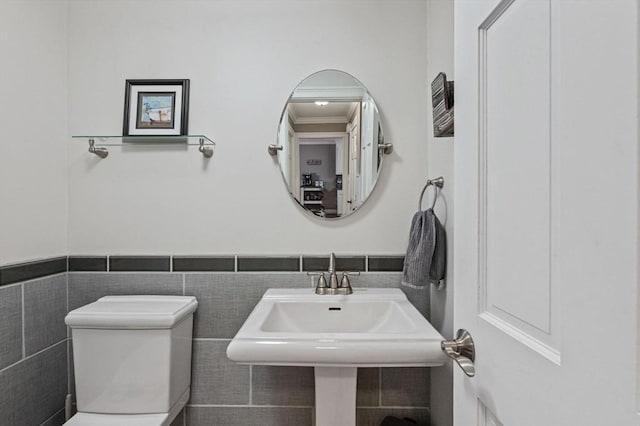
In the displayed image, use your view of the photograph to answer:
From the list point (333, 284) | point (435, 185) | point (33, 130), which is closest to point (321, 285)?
point (333, 284)

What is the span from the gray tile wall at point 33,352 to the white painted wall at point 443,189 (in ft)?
5.02

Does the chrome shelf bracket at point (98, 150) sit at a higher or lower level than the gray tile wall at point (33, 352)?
higher

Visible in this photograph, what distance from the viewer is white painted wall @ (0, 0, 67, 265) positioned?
4.26 feet

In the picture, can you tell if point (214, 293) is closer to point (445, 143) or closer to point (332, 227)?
Result: point (332, 227)

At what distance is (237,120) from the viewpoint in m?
1.57

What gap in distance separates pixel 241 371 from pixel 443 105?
130 cm

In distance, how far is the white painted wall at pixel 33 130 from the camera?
1298mm

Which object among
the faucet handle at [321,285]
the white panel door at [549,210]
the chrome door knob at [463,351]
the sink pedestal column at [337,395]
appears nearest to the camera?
the white panel door at [549,210]

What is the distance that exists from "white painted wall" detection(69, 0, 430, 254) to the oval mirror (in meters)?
0.04

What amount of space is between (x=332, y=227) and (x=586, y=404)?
4.06 feet

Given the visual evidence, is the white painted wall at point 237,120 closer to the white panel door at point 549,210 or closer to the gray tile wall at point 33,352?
the gray tile wall at point 33,352

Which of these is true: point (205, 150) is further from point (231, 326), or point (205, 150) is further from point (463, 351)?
point (463, 351)

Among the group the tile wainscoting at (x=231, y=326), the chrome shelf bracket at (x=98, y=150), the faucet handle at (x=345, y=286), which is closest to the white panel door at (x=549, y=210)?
the faucet handle at (x=345, y=286)

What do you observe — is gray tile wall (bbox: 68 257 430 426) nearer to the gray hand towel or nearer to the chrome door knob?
the gray hand towel
